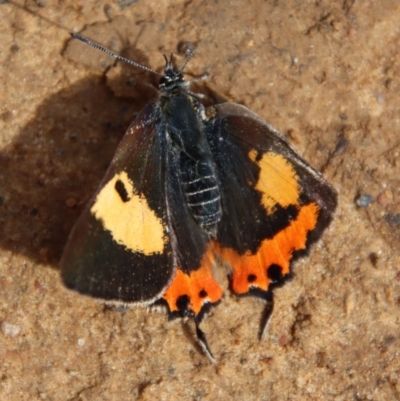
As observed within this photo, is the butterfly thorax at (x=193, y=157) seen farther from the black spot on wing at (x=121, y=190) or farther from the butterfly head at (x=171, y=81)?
the black spot on wing at (x=121, y=190)

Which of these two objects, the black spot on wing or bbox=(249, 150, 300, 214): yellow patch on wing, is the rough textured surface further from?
the black spot on wing

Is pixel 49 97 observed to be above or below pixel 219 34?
below

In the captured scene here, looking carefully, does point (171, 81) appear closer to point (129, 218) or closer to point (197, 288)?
point (129, 218)

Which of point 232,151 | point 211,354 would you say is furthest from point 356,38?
point 211,354

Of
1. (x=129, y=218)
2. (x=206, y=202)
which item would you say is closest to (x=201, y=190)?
(x=206, y=202)

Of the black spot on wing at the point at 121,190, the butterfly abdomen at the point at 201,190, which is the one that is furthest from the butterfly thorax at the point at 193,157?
the black spot on wing at the point at 121,190

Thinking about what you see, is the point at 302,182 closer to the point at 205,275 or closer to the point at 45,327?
the point at 205,275

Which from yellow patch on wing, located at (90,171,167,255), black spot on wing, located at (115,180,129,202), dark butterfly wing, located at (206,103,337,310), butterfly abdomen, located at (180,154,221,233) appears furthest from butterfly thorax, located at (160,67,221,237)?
black spot on wing, located at (115,180,129,202)
